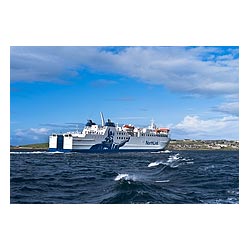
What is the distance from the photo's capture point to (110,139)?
5004 mm

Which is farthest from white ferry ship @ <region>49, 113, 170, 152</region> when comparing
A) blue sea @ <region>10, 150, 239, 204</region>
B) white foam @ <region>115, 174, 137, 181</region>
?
white foam @ <region>115, 174, 137, 181</region>

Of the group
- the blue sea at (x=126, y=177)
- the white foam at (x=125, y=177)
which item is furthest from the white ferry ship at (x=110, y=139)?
the white foam at (x=125, y=177)

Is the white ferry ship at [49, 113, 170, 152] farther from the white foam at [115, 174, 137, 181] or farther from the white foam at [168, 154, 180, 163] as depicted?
the white foam at [115, 174, 137, 181]

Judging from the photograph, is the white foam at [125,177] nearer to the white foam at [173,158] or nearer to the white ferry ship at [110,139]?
the white ferry ship at [110,139]

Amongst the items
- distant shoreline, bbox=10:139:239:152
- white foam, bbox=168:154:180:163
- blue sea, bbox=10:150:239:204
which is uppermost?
distant shoreline, bbox=10:139:239:152

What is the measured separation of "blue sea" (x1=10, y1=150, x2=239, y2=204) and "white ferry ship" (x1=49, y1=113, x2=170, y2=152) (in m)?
0.09

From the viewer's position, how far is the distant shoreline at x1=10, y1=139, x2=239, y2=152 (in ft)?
15.3

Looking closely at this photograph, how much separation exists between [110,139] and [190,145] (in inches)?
37.9

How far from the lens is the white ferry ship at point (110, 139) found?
4.79 meters
